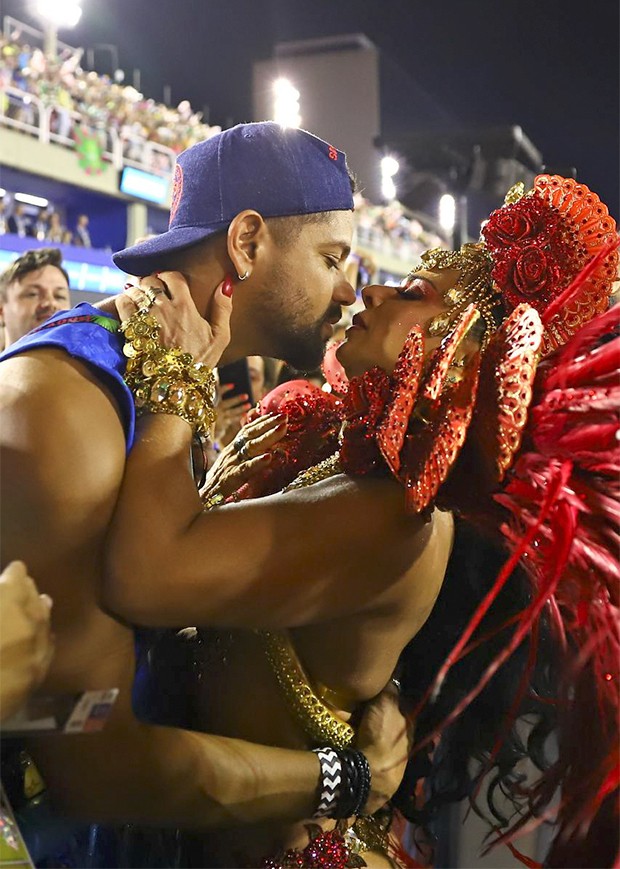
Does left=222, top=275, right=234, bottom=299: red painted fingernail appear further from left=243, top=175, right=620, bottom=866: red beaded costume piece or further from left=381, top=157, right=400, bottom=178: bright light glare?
left=381, top=157, right=400, bottom=178: bright light glare

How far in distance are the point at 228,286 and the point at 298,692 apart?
0.68m

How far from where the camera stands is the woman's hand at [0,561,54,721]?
926 mm

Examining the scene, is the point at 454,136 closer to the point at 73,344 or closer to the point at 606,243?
the point at 606,243

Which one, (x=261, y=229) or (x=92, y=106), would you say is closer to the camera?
(x=261, y=229)

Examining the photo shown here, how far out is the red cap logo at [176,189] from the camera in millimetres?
1572

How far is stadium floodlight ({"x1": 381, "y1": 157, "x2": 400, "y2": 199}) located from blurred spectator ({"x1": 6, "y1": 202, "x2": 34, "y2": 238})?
5.73ft

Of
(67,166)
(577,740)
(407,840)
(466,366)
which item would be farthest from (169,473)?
(67,166)

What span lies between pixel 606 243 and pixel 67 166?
1701 mm

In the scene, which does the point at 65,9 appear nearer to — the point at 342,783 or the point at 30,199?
the point at 342,783

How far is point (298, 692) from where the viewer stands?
141 cm

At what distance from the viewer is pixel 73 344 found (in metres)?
1.26

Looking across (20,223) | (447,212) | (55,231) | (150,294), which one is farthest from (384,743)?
(20,223)

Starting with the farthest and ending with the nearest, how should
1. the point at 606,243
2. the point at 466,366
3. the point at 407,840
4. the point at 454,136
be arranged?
the point at 454,136, the point at 407,840, the point at 606,243, the point at 466,366

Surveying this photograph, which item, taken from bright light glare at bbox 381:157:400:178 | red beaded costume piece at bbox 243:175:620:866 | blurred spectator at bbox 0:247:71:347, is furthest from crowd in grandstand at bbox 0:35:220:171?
red beaded costume piece at bbox 243:175:620:866
